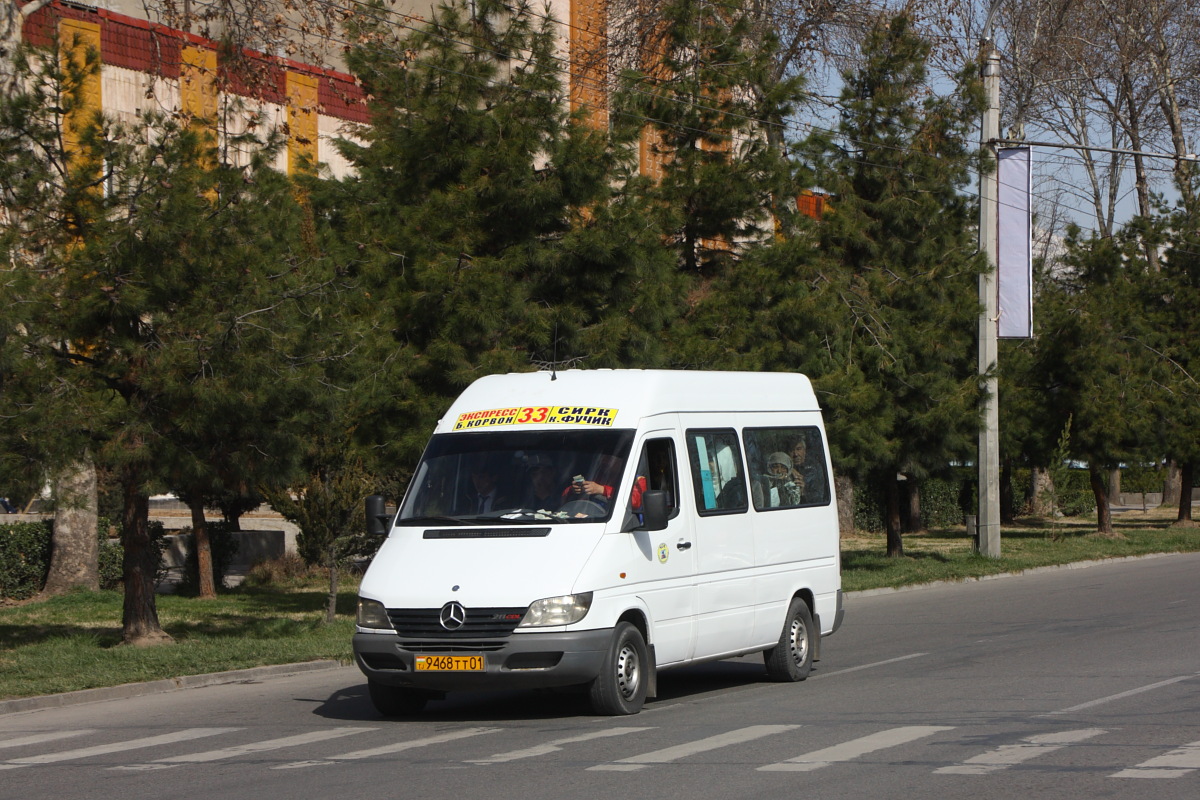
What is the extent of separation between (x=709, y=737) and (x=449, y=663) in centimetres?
183

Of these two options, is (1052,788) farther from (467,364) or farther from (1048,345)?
(1048,345)

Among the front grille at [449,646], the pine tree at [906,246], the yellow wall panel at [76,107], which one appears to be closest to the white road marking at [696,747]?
the front grille at [449,646]

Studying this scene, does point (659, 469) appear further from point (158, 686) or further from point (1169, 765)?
point (158, 686)

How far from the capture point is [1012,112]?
4566 centimetres

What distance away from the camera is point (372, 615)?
1024 centimetres

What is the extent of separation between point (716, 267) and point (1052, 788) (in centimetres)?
1577

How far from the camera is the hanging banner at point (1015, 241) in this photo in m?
27.8

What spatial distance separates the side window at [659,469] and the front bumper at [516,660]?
1.38 m

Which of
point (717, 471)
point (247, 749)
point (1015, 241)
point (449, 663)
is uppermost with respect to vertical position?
point (1015, 241)

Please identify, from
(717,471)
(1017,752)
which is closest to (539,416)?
(717,471)

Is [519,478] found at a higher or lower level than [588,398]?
lower

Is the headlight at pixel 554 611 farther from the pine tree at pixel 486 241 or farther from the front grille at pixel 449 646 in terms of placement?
the pine tree at pixel 486 241

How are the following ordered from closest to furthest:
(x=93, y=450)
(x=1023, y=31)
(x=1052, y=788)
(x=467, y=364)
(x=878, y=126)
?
(x=1052, y=788), (x=93, y=450), (x=467, y=364), (x=878, y=126), (x=1023, y=31)

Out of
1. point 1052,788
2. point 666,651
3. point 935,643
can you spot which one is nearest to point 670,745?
point 666,651
